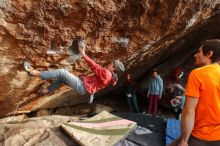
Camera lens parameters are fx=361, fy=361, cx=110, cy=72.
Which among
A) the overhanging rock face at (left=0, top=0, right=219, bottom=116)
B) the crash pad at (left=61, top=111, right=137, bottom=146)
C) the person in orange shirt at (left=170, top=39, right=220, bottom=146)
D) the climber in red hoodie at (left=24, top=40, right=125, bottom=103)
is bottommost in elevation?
the crash pad at (left=61, top=111, right=137, bottom=146)

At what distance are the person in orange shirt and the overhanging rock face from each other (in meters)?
2.73

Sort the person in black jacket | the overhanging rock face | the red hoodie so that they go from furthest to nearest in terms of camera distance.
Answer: the person in black jacket, the red hoodie, the overhanging rock face

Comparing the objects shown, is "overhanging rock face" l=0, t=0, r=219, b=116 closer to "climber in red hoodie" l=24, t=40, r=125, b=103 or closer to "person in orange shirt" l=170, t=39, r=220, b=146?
"climber in red hoodie" l=24, t=40, r=125, b=103

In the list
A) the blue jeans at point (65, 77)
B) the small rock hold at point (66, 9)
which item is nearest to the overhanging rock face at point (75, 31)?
the small rock hold at point (66, 9)

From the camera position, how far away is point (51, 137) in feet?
20.1

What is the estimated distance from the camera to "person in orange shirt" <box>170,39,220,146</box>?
11.8 feet

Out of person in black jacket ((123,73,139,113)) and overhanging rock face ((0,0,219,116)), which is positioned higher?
overhanging rock face ((0,0,219,116))

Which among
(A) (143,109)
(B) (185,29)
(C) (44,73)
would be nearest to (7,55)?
(C) (44,73)

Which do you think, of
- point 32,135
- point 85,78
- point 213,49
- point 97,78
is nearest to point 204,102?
point 213,49

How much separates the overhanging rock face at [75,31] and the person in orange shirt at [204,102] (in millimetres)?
2730

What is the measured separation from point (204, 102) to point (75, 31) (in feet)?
10.4

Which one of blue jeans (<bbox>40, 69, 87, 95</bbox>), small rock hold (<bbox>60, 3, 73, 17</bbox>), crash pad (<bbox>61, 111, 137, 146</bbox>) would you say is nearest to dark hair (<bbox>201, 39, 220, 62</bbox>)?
blue jeans (<bbox>40, 69, 87, 95</bbox>)

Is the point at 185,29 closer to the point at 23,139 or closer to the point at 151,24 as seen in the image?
the point at 151,24

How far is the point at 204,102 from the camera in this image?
12.1 feet
